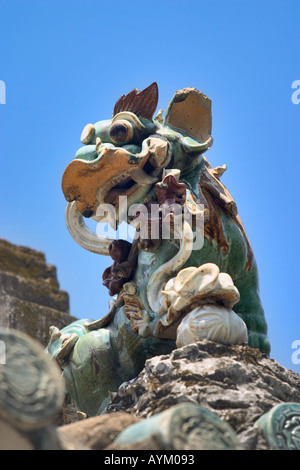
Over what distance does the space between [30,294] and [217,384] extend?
203 inches

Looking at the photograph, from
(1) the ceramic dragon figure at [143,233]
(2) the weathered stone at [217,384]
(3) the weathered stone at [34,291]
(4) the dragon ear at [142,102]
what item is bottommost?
(2) the weathered stone at [217,384]

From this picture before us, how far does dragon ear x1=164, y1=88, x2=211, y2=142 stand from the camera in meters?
6.47

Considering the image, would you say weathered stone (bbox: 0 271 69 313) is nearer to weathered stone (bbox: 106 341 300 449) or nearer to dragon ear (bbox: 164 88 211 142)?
dragon ear (bbox: 164 88 211 142)

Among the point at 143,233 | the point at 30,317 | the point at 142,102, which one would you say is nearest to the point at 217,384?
the point at 143,233

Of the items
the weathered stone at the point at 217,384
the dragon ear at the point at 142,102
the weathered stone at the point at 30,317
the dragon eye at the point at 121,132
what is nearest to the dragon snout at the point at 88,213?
the dragon eye at the point at 121,132

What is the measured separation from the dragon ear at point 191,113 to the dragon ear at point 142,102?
133 millimetres

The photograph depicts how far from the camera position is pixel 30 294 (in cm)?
977

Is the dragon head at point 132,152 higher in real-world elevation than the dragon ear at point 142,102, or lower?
lower

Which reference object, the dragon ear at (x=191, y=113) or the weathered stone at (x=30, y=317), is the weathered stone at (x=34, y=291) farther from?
the dragon ear at (x=191, y=113)

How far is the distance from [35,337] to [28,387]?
18.1 ft

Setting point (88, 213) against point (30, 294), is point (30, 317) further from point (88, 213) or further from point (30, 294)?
point (88, 213)

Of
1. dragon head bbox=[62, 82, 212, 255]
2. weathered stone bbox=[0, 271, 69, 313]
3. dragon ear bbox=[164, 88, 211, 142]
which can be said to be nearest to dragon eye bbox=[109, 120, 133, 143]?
dragon head bbox=[62, 82, 212, 255]

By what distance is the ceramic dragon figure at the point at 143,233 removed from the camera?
5.82 metres
